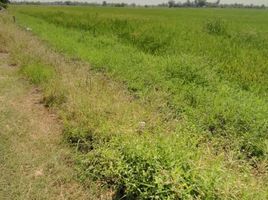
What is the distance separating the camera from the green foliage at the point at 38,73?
7887mm

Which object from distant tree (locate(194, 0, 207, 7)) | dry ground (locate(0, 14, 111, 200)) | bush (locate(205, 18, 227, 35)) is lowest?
Result: distant tree (locate(194, 0, 207, 7))

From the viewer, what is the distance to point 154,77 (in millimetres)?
8250

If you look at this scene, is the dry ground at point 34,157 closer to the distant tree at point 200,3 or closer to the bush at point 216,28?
the bush at point 216,28

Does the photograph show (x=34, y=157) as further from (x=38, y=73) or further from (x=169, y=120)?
(x=38, y=73)

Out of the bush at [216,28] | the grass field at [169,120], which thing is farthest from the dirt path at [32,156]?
the bush at [216,28]

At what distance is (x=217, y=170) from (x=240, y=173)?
0.45 m

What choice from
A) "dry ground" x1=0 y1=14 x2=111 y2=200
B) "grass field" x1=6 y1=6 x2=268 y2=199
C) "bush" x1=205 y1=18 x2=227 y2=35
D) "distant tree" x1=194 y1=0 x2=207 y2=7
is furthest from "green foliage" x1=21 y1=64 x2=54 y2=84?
"distant tree" x1=194 y1=0 x2=207 y2=7

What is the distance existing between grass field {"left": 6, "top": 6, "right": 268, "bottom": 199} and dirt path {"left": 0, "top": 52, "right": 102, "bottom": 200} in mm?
244

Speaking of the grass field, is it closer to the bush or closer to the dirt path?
the dirt path

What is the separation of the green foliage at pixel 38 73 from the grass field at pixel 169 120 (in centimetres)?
3

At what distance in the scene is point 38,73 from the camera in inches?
323

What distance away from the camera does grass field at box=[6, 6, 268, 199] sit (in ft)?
10.7

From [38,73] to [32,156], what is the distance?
4.01 metres

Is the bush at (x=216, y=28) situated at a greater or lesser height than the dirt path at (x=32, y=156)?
greater
